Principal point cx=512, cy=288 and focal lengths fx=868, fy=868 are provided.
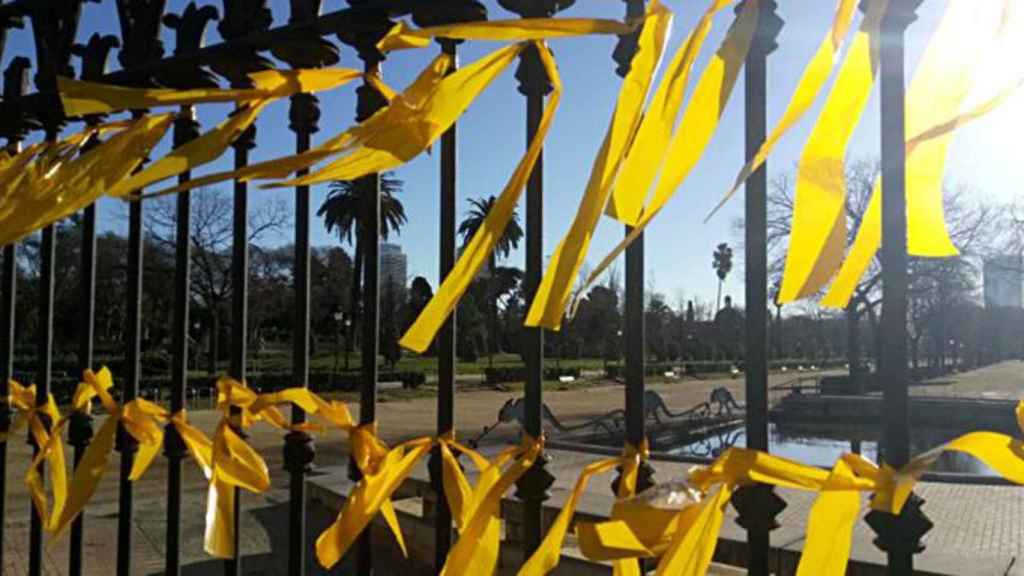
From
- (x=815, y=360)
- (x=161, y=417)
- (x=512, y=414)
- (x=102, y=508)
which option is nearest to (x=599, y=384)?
(x=512, y=414)

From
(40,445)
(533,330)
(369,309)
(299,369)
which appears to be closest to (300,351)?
(299,369)

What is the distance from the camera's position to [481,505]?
1.29m

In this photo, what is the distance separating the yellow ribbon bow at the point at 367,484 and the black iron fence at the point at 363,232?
0.06m

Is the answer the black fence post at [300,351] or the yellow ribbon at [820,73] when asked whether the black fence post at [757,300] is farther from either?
the black fence post at [300,351]

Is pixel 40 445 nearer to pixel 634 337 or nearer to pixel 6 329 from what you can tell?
pixel 6 329

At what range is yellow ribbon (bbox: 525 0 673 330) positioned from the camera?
1015 mm

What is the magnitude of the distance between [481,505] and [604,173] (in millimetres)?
541

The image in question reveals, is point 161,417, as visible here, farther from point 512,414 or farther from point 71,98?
point 512,414

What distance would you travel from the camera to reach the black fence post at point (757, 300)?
4.05 ft

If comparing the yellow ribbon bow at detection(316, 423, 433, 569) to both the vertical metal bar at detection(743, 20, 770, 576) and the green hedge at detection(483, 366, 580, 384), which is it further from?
the green hedge at detection(483, 366, 580, 384)

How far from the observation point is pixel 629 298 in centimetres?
144

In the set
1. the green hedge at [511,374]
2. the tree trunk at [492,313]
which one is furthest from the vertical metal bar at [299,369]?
the tree trunk at [492,313]

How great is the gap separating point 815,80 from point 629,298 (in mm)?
524

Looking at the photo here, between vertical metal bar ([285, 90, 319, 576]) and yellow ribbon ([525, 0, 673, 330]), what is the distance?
86cm
